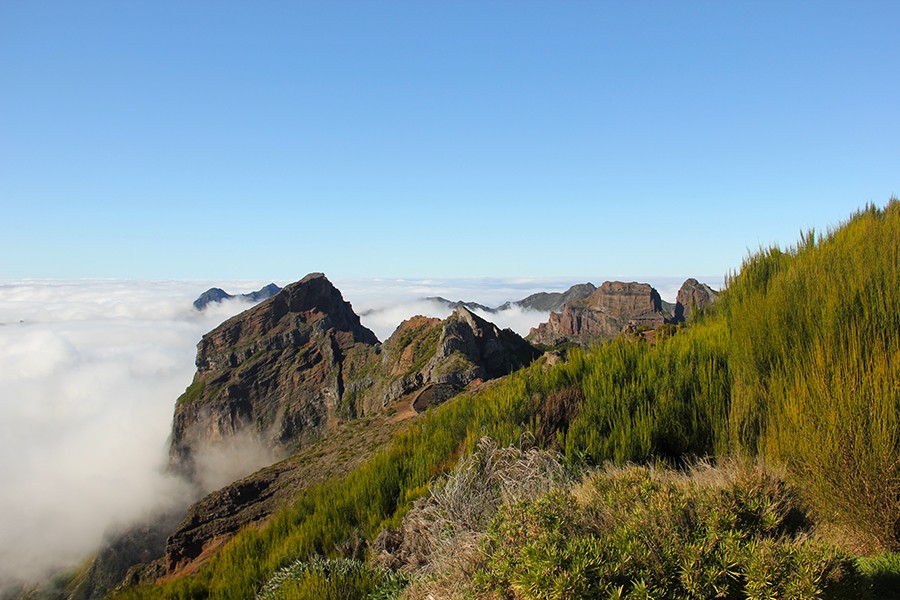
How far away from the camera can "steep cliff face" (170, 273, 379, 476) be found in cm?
10288

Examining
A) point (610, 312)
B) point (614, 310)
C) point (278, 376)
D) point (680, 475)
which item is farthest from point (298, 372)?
point (680, 475)

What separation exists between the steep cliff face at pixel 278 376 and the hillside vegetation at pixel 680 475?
85.9 m

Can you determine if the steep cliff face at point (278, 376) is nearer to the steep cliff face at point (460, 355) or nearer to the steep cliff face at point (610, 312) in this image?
the steep cliff face at point (460, 355)

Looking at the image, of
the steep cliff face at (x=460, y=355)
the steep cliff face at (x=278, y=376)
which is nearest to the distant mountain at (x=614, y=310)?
the steep cliff face at (x=278, y=376)

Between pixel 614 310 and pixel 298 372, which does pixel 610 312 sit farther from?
pixel 298 372

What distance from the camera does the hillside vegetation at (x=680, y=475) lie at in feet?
10.8

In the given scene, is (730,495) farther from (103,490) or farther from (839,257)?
(103,490)

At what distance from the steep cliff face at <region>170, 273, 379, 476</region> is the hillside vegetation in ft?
282

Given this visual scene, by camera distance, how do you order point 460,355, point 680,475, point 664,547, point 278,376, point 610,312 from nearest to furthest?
point 664,547, point 680,475, point 460,355, point 278,376, point 610,312

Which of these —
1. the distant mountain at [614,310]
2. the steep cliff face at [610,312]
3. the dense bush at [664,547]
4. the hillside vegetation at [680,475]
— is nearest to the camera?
the dense bush at [664,547]

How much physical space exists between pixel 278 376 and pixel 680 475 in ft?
385

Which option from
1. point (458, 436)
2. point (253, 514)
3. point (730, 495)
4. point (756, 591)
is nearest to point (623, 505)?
point (730, 495)

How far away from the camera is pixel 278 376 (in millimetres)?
114625

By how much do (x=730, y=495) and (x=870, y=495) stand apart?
167 cm
